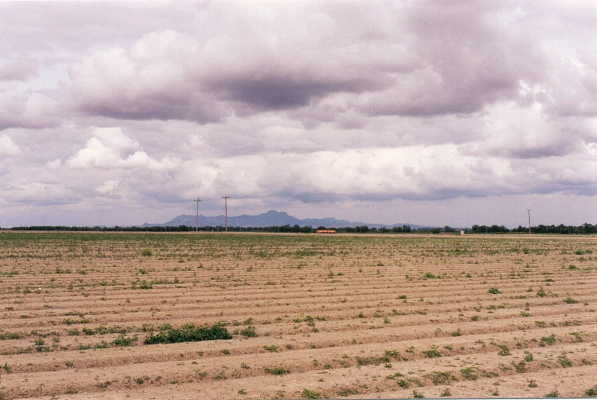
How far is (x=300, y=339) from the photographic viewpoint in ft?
45.0

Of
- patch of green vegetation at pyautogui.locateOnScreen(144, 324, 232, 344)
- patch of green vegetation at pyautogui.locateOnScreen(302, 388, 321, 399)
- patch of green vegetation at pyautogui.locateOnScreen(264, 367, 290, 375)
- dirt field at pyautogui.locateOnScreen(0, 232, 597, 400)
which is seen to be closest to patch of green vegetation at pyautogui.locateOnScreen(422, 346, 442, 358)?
dirt field at pyautogui.locateOnScreen(0, 232, 597, 400)

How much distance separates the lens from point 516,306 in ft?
63.1

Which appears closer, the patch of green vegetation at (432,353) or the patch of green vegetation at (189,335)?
the patch of green vegetation at (432,353)

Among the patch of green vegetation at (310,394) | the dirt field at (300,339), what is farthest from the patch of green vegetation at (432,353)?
the patch of green vegetation at (310,394)

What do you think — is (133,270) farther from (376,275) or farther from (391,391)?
(391,391)

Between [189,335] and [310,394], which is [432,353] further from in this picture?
[189,335]

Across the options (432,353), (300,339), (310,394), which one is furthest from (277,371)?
(432,353)

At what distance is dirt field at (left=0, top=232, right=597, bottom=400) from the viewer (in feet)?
32.9

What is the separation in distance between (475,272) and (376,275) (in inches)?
252

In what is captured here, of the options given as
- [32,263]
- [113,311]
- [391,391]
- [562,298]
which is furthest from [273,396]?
[32,263]

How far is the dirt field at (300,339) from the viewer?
32.9 feet

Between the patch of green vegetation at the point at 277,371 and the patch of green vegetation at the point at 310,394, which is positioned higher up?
the patch of green vegetation at the point at 277,371

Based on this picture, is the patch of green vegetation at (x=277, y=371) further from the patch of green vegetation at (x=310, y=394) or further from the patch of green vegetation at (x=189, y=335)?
the patch of green vegetation at (x=189, y=335)

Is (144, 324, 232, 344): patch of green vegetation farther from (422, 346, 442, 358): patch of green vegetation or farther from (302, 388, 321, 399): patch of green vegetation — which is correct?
(422, 346, 442, 358): patch of green vegetation
